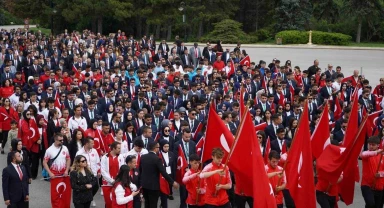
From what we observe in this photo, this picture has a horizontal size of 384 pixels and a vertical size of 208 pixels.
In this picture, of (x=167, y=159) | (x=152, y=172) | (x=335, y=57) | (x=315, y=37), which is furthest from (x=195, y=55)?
(x=315, y=37)

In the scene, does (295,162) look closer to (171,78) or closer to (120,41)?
(171,78)

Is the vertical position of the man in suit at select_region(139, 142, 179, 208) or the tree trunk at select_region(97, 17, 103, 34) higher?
the tree trunk at select_region(97, 17, 103, 34)

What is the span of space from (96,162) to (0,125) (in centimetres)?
544

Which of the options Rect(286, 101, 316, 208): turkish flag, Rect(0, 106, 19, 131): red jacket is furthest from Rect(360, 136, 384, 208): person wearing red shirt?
Rect(0, 106, 19, 131): red jacket

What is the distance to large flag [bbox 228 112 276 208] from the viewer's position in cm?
826

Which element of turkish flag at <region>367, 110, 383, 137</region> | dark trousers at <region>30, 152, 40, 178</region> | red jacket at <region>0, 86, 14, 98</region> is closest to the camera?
dark trousers at <region>30, 152, 40, 178</region>

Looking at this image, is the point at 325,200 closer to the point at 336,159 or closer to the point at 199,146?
the point at 336,159

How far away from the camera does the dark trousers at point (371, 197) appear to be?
998 centimetres

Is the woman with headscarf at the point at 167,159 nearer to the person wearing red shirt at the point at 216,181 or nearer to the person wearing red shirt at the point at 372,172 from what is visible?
the person wearing red shirt at the point at 216,181

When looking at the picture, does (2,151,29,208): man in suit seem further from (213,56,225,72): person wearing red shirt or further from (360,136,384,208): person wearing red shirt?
(213,56,225,72): person wearing red shirt

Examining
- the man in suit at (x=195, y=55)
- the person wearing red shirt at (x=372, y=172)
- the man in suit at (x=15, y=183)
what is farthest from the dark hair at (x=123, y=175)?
the man in suit at (x=195, y=55)

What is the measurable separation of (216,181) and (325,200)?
2134 millimetres

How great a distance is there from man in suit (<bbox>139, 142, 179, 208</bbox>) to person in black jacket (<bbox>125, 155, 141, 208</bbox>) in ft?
0.35

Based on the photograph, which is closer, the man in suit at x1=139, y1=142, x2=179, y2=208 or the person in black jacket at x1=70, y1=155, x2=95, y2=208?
the person in black jacket at x1=70, y1=155, x2=95, y2=208
